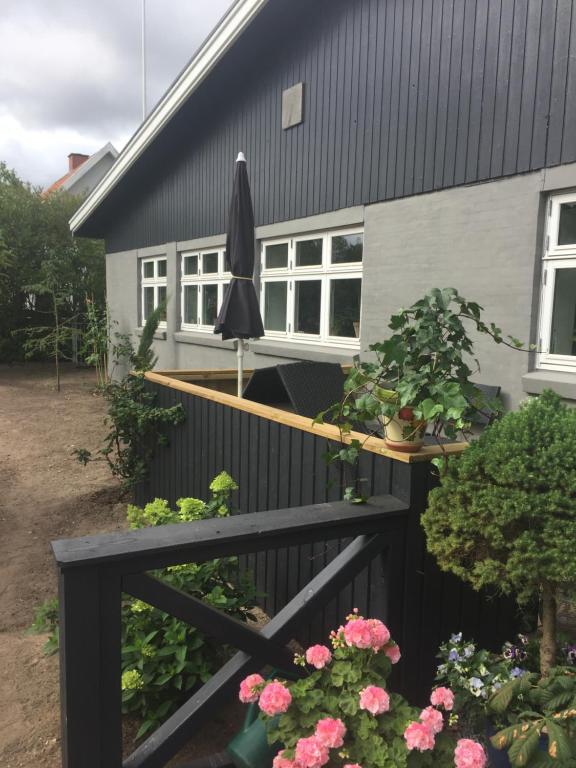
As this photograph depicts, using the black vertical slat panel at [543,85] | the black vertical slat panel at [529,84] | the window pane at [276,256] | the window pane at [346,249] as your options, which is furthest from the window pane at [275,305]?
the black vertical slat panel at [543,85]

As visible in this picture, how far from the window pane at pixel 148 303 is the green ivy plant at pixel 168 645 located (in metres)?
10.1

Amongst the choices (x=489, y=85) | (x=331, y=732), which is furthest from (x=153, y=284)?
(x=331, y=732)

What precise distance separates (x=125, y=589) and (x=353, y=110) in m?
5.67

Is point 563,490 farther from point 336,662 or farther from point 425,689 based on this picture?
point 425,689

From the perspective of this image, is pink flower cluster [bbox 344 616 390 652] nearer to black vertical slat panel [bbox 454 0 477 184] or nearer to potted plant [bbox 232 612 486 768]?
potted plant [bbox 232 612 486 768]

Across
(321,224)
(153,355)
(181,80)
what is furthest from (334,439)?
(153,355)

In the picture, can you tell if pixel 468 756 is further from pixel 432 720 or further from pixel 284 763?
pixel 284 763

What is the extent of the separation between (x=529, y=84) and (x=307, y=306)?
350 cm

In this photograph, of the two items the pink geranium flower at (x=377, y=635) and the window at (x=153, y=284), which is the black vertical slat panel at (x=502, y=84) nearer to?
the pink geranium flower at (x=377, y=635)

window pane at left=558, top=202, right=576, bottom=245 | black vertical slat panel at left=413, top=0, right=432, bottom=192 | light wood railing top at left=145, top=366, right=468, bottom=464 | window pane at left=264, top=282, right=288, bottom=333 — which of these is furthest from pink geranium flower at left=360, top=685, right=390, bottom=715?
window pane at left=264, top=282, right=288, bottom=333

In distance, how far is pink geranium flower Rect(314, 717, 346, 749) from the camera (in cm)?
163

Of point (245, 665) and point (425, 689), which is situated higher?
point (245, 665)

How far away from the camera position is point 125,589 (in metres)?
1.80

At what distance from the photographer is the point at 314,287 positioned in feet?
23.5
